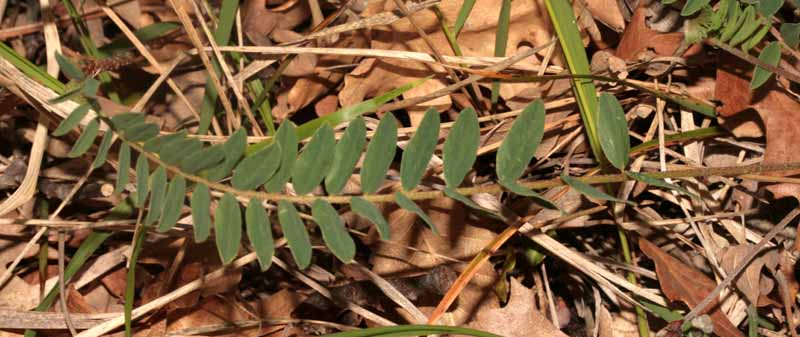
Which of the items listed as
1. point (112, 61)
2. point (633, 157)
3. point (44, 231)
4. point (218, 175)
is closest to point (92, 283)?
point (44, 231)

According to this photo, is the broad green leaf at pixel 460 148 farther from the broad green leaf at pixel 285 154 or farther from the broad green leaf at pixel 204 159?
the broad green leaf at pixel 204 159

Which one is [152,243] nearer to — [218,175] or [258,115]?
[258,115]

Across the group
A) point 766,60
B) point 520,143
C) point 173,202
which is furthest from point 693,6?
point 173,202

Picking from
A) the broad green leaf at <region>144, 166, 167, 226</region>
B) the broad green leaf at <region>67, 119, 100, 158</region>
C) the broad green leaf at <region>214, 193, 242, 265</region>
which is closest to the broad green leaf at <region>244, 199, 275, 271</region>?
the broad green leaf at <region>214, 193, 242, 265</region>

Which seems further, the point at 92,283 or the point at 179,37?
the point at 179,37

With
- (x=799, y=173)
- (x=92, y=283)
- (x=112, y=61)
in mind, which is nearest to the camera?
(x=799, y=173)

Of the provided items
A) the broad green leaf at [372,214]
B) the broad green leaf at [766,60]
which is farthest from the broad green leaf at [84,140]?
the broad green leaf at [766,60]

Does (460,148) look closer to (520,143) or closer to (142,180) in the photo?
(520,143)
